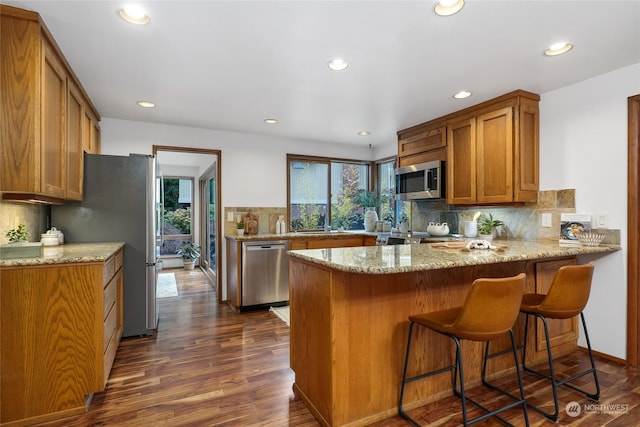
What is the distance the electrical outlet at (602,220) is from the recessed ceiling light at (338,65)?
7.81 feet

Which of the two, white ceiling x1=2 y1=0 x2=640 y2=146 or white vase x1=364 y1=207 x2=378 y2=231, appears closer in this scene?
white ceiling x1=2 y1=0 x2=640 y2=146

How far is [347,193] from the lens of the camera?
217 inches

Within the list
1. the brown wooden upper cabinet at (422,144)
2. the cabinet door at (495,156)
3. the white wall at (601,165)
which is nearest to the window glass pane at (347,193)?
the brown wooden upper cabinet at (422,144)

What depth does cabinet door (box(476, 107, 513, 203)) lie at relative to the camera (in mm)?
3076

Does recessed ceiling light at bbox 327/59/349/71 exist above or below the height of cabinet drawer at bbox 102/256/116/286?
above

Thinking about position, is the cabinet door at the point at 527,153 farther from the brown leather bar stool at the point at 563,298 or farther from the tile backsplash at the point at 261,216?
the tile backsplash at the point at 261,216

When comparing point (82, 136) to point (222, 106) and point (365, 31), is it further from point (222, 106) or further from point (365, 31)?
point (365, 31)

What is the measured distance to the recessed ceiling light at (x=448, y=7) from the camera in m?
1.75

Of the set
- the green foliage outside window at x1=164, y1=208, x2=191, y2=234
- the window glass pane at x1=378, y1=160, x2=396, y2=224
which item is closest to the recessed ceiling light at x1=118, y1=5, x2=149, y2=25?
the window glass pane at x1=378, y1=160, x2=396, y2=224

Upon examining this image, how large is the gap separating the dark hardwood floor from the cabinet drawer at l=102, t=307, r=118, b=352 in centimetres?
29

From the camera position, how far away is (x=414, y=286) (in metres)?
2.00

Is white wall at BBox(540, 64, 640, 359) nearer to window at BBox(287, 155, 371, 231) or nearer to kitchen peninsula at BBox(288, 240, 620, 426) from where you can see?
kitchen peninsula at BBox(288, 240, 620, 426)

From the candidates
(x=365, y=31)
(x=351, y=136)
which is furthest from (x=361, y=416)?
(x=351, y=136)

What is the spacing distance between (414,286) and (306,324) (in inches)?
27.4
